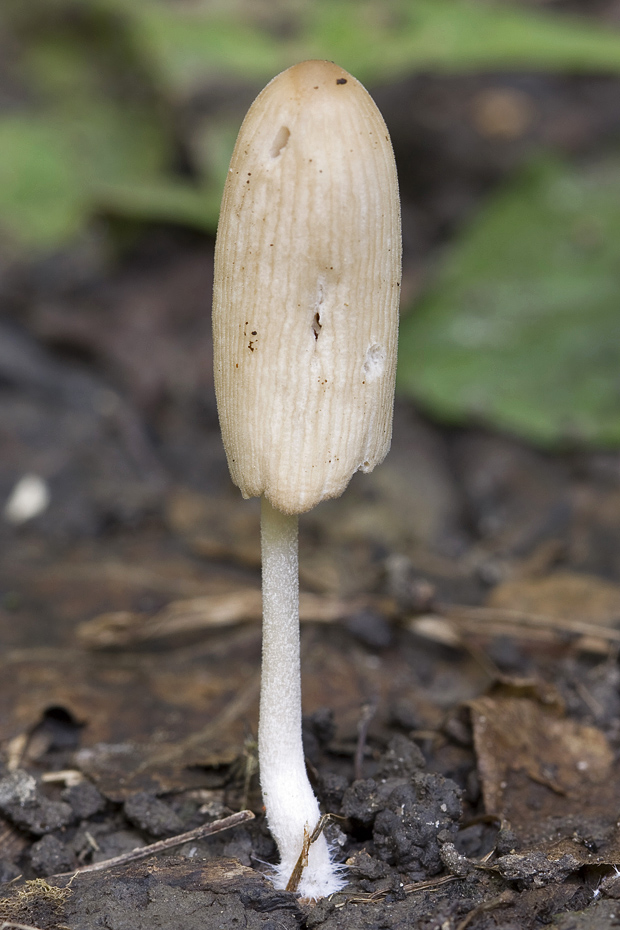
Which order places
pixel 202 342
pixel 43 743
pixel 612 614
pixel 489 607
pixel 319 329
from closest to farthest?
1. pixel 319 329
2. pixel 43 743
3. pixel 612 614
4. pixel 489 607
5. pixel 202 342

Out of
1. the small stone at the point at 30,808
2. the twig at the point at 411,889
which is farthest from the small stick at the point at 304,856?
the small stone at the point at 30,808

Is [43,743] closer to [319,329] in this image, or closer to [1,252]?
[319,329]

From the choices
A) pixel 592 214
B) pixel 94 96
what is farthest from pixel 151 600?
pixel 94 96

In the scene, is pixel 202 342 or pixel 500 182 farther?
pixel 500 182

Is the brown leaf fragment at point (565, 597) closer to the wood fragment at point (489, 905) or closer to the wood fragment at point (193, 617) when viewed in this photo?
the wood fragment at point (193, 617)

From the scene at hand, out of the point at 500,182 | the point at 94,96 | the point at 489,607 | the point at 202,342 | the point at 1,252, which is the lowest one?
the point at 489,607

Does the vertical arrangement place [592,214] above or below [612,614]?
above

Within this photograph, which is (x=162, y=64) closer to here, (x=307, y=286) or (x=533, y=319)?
(x=533, y=319)
